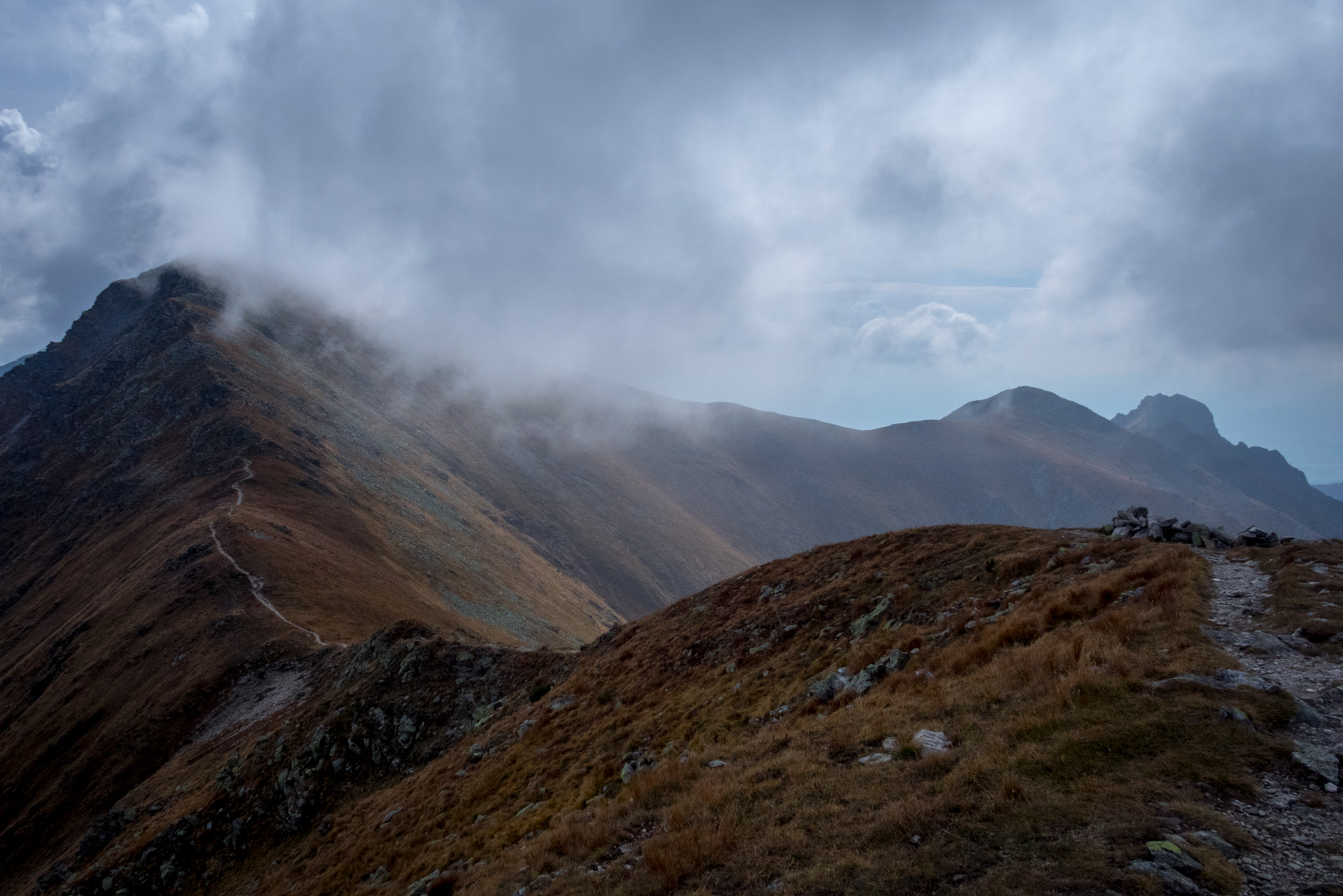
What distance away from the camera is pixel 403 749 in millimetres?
29766

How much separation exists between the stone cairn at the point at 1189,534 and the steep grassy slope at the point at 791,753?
3036 mm

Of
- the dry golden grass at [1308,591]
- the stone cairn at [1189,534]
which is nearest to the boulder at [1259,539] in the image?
the stone cairn at [1189,534]

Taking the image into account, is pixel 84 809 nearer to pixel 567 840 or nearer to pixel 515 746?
pixel 515 746

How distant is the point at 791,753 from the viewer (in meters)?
12.8

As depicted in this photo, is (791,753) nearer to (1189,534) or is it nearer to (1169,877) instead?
(1169,877)

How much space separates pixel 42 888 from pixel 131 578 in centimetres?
4742

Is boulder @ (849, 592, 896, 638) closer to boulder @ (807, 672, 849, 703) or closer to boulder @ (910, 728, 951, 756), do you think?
boulder @ (807, 672, 849, 703)

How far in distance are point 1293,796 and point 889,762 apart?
5.49 metres

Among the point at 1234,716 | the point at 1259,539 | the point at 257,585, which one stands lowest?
the point at 257,585

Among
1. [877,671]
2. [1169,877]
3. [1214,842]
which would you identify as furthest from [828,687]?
[1169,877]

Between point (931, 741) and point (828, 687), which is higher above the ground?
point (931, 741)

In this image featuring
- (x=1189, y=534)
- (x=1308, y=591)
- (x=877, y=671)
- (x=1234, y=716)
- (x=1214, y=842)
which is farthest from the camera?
(x=1189, y=534)

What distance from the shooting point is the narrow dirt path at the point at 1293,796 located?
6.92 m

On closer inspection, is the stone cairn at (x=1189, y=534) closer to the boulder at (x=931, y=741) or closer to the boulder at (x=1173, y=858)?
the boulder at (x=931, y=741)
